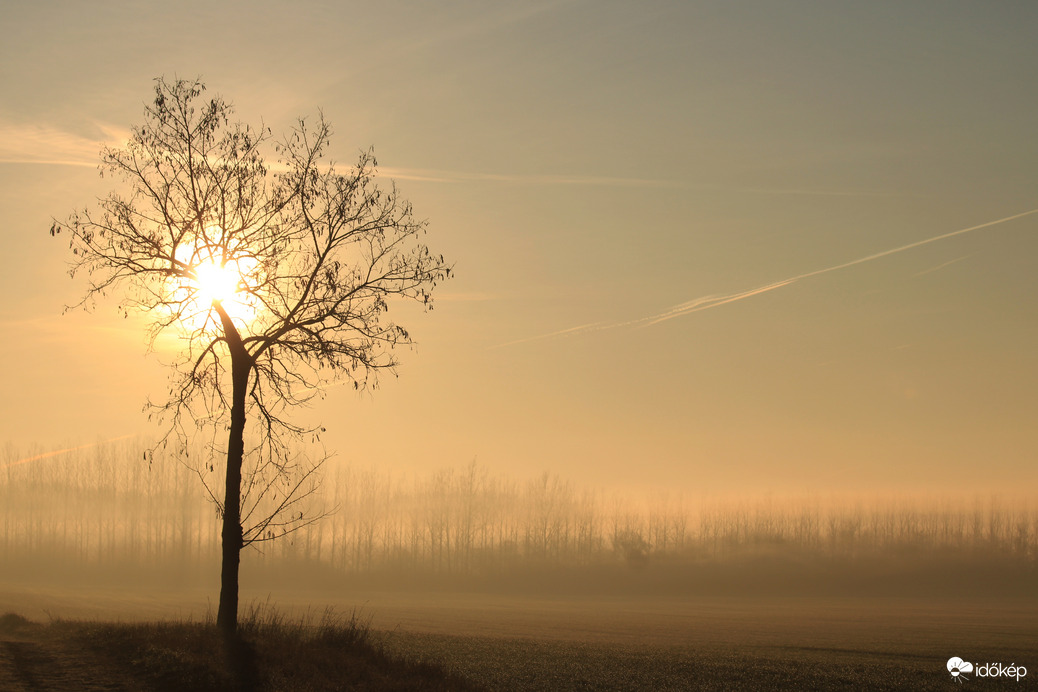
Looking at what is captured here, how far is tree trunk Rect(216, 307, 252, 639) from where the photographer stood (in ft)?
73.5

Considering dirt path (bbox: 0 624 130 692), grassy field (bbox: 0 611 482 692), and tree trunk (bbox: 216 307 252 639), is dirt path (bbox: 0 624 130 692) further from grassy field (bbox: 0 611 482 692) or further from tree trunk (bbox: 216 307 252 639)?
tree trunk (bbox: 216 307 252 639)

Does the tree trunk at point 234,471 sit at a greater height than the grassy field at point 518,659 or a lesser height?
greater

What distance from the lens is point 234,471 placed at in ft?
74.6

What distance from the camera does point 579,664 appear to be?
30.5 metres

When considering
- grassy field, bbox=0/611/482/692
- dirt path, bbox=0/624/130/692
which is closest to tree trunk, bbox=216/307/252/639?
grassy field, bbox=0/611/482/692

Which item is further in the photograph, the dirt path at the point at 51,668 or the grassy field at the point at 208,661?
the grassy field at the point at 208,661

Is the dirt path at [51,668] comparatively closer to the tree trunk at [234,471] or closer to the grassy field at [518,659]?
the grassy field at [518,659]

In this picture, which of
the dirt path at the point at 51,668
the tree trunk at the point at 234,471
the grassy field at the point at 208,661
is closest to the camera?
the dirt path at the point at 51,668

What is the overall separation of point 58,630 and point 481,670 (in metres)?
12.3

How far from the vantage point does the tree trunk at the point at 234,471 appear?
882 inches

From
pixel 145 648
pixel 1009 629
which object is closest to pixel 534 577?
pixel 1009 629

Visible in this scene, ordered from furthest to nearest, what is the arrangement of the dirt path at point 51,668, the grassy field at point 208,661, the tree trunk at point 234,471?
the tree trunk at point 234,471
the grassy field at point 208,661
the dirt path at point 51,668

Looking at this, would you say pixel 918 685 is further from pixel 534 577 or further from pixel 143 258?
pixel 534 577

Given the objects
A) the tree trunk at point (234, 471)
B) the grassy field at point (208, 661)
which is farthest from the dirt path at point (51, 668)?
the tree trunk at point (234, 471)
